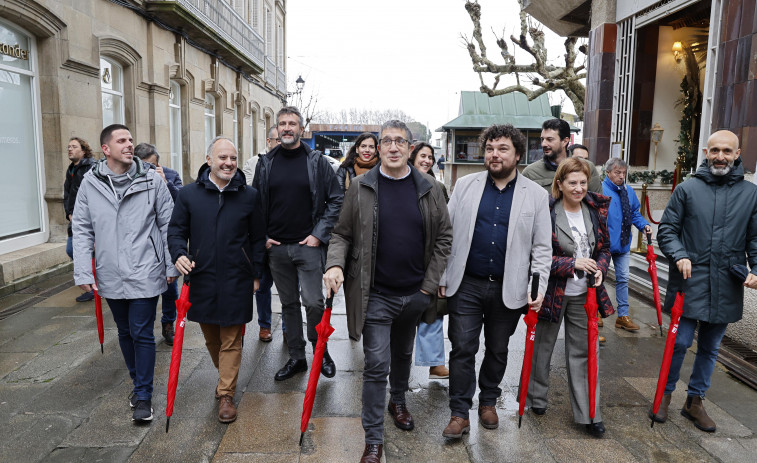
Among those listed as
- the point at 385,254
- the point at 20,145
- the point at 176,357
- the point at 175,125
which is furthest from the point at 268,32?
the point at 385,254

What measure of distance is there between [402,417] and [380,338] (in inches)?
27.7

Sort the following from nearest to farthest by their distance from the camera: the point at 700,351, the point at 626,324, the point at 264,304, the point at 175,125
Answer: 1. the point at 700,351
2. the point at 264,304
3. the point at 626,324
4. the point at 175,125

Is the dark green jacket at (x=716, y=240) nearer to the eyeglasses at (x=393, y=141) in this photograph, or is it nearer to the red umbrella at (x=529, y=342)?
the red umbrella at (x=529, y=342)

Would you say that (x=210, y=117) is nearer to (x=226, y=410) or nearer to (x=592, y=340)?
(x=226, y=410)

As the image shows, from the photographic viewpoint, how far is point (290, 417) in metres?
3.77

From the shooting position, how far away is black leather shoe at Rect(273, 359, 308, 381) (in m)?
4.40

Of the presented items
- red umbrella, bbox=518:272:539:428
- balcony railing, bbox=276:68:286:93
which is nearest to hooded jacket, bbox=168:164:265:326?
red umbrella, bbox=518:272:539:428

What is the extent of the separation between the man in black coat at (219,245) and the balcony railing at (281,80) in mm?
24011

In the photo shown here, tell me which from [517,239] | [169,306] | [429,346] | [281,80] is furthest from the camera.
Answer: [281,80]

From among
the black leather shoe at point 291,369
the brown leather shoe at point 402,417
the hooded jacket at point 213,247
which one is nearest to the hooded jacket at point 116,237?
the hooded jacket at point 213,247

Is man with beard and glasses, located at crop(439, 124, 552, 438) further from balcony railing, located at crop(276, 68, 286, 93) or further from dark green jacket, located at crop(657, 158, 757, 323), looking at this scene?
balcony railing, located at crop(276, 68, 286, 93)

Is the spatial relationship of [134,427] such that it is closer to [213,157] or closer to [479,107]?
[213,157]

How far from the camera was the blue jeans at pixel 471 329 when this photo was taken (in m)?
3.55

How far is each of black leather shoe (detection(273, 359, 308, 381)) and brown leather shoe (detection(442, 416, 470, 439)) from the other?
144cm
